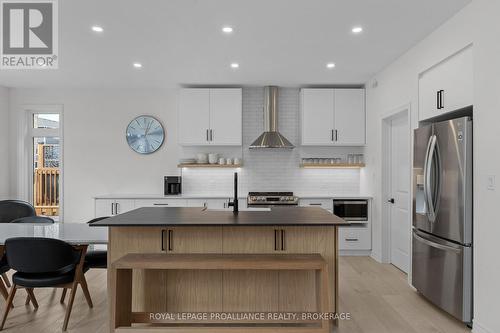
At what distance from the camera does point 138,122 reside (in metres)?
6.50

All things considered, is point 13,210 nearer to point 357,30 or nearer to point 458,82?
point 357,30

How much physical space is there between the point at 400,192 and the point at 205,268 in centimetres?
322

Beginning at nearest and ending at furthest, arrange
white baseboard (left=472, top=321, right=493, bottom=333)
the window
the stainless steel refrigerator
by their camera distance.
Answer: white baseboard (left=472, top=321, right=493, bottom=333), the stainless steel refrigerator, the window

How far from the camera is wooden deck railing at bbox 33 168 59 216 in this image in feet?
22.0

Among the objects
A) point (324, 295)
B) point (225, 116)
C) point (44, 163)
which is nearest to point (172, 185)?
point (225, 116)

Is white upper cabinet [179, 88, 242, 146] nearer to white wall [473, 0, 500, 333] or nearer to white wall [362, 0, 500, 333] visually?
white wall [362, 0, 500, 333]

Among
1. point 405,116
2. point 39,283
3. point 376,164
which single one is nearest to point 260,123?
point 376,164

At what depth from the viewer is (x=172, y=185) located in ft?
20.6

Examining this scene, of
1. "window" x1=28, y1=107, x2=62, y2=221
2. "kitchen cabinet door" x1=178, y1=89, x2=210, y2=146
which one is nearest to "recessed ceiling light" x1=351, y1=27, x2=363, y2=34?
"kitchen cabinet door" x1=178, y1=89, x2=210, y2=146

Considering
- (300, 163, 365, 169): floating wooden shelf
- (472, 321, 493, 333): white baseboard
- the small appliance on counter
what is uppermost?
(300, 163, 365, 169): floating wooden shelf

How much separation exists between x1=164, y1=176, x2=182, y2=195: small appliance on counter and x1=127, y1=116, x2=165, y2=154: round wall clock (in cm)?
65

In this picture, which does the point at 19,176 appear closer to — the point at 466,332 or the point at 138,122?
the point at 138,122

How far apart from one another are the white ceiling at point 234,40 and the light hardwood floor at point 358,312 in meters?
2.78

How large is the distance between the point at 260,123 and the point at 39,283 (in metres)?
4.30
